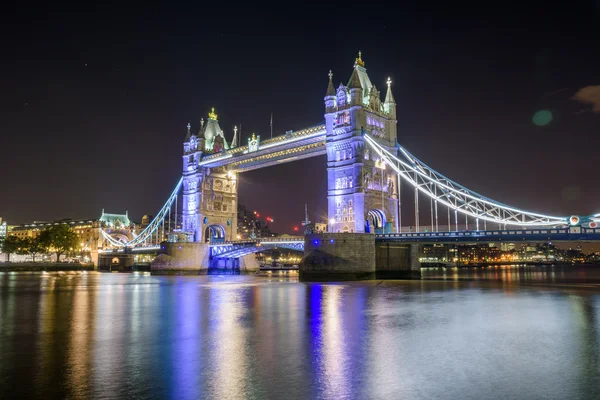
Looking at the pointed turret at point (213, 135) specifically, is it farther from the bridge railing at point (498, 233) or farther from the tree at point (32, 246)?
the tree at point (32, 246)

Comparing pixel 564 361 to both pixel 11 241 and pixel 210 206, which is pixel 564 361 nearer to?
pixel 210 206

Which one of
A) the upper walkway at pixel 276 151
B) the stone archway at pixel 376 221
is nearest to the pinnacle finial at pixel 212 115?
the upper walkway at pixel 276 151

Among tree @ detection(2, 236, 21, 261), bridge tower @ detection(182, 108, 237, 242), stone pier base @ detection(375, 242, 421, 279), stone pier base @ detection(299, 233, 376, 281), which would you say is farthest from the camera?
tree @ detection(2, 236, 21, 261)

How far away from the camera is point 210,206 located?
67938 mm

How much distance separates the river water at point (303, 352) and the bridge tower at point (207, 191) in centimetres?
4540

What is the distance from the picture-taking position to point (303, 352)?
480 inches

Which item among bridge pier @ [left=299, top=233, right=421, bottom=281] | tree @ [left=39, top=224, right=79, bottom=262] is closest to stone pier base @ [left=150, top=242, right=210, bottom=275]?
bridge pier @ [left=299, top=233, right=421, bottom=281]

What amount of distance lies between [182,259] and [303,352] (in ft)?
174

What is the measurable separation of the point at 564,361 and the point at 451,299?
15.3 m

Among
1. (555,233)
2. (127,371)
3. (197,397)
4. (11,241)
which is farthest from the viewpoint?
(11,241)

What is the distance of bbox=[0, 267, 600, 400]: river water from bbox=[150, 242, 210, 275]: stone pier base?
4078 centimetres

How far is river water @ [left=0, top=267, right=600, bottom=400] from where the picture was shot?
29.4ft

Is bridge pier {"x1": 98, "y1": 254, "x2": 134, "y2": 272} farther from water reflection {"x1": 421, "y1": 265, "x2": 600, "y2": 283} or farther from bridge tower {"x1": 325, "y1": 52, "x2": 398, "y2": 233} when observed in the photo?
bridge tower {"x1": 325, "y1": 52, "x2": 398, "y2": 233}

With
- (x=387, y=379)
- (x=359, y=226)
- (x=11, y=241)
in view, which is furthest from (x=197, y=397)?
(x=11, y=241)
